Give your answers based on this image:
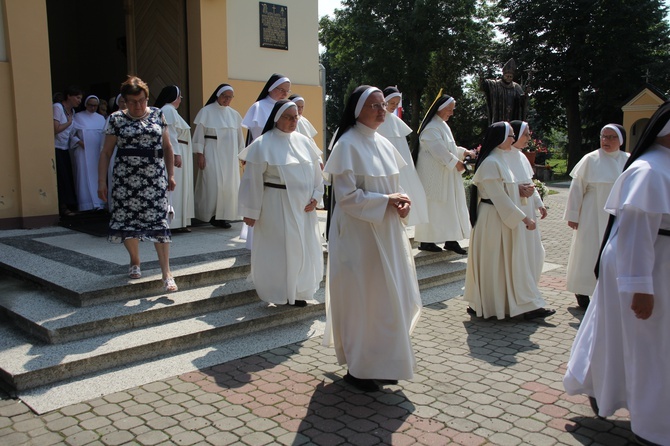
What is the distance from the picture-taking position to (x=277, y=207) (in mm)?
6113

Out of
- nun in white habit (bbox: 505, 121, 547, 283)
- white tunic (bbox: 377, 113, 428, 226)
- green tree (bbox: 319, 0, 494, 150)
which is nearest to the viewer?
nun in white habit (bbox: 505, 121, 547, 283)

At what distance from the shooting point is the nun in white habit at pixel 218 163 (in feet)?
30.6

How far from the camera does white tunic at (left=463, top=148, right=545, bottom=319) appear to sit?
6277 millimetres

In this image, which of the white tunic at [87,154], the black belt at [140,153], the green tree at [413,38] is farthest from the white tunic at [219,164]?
the green tree at [413,38]

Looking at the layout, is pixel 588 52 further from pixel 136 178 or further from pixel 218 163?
pixel 136 178

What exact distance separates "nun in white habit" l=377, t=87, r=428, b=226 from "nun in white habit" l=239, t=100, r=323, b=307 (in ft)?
7.29

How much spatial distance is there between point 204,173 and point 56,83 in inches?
313

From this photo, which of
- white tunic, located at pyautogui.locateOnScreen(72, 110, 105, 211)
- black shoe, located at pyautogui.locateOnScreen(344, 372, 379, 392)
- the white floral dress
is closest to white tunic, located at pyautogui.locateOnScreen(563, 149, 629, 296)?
black shoe, located at pyautogui.locateOnScreen(344, 372, 379, 392)

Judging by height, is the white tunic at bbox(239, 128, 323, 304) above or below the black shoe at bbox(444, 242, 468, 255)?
above

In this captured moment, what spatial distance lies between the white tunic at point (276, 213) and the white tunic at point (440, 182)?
9.98 ft

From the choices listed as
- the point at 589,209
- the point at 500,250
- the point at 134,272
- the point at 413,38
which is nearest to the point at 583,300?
the point at 589,209

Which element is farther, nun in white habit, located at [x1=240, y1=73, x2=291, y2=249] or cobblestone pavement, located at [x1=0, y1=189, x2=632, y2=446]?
nun in white habit, located at [x1=240, y1=73, x2=291, y2=249]

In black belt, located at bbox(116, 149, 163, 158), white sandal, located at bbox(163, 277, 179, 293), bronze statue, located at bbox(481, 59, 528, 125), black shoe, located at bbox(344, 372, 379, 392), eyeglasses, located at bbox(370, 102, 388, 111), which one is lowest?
black shoe, located at bbox(344, 372, 379, 392)

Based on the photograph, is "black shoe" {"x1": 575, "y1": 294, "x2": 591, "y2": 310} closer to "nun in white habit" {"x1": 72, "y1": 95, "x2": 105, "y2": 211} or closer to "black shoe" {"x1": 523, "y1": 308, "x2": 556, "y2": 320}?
"black shoe" {"x1": 523, "y1": 308, "x2": 556, "y2": 320}
